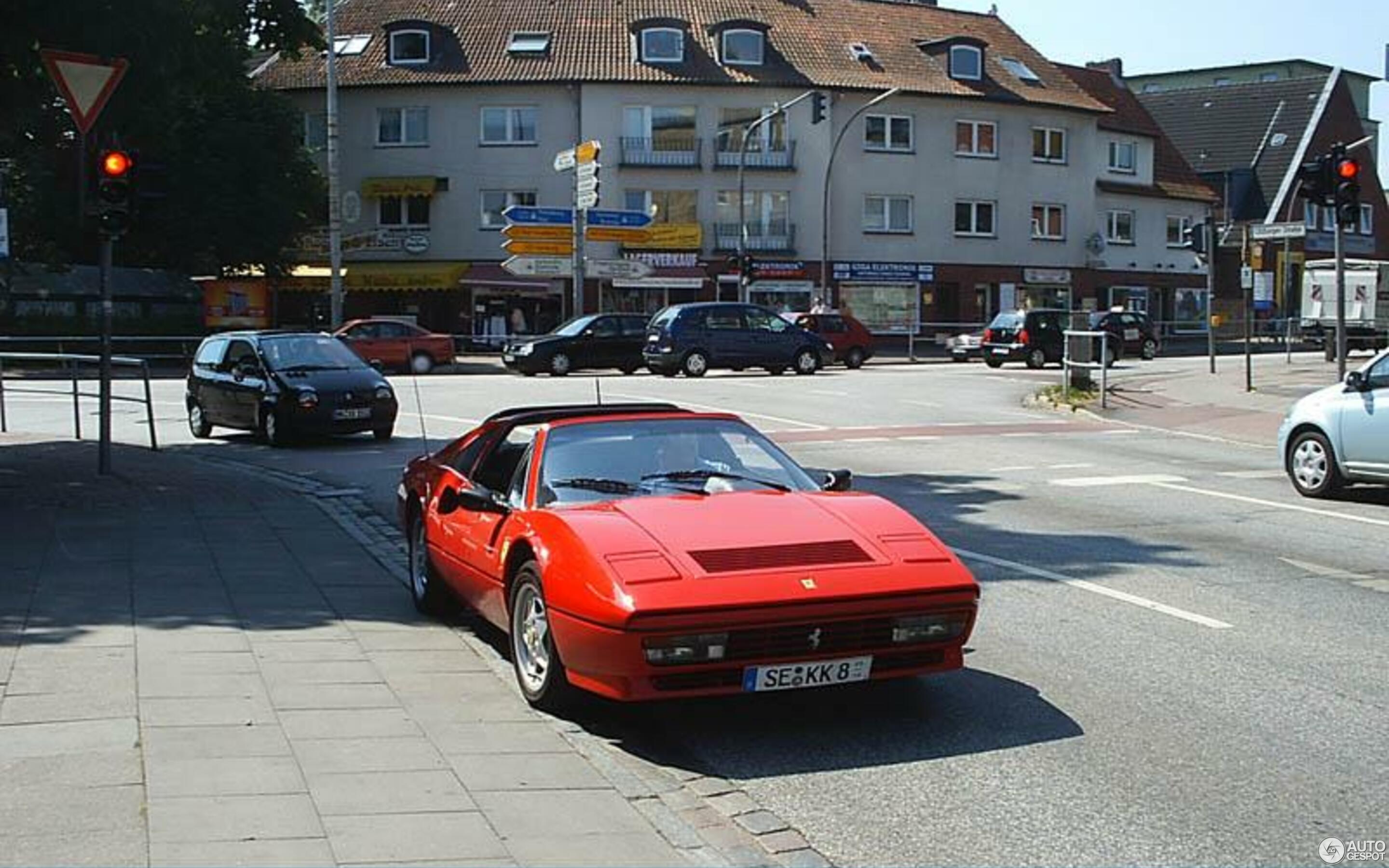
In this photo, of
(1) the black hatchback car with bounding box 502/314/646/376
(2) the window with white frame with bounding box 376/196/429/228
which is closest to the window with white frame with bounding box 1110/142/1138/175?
(2) the window with white frame with bounding box 376/196/429/228

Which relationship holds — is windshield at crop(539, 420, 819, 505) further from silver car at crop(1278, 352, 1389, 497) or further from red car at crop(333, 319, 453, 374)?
red car at crop(333, 319, 453, 374)

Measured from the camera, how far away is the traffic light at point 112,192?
15258 millimetres

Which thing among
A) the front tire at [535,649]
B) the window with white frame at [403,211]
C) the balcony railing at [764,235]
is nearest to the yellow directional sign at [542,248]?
the window with white frame at [403,211]

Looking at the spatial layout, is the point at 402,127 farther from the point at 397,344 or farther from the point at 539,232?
the point at 397,344

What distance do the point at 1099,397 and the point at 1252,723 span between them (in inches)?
847

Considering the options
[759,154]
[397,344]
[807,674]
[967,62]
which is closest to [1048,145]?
[967,62]

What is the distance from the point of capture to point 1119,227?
6575 cm

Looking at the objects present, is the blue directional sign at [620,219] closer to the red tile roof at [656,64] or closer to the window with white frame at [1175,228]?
the red tile roof at [656,64]

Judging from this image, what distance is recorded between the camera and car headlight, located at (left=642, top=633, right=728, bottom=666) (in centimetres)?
637

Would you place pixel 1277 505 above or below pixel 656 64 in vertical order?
below

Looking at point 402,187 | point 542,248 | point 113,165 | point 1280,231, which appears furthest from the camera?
point 402,187

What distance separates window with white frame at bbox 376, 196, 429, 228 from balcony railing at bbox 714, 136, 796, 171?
34.1 feet

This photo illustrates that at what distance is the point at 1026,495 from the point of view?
Answer: 1479 cm

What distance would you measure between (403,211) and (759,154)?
1274cm
